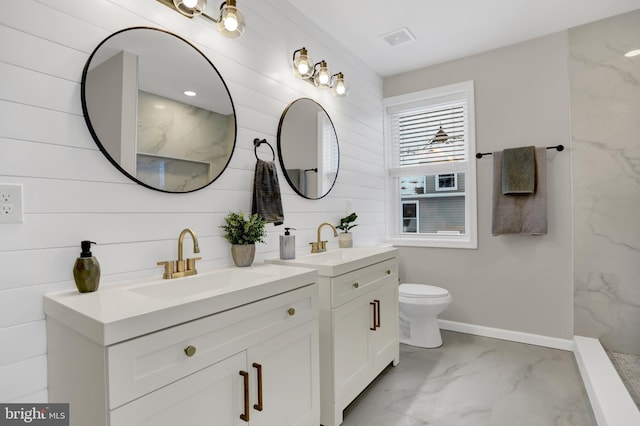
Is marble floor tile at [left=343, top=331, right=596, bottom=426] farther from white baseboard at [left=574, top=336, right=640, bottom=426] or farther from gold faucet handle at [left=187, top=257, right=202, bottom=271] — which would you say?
gold faucet handle at [left=187, top=257, right=202, bottom=271]

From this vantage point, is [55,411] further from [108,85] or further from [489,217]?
[489,217]

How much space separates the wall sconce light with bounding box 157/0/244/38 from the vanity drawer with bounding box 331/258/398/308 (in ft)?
4.38

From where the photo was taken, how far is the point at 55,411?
108 centimetres

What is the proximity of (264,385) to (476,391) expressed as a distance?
151cm

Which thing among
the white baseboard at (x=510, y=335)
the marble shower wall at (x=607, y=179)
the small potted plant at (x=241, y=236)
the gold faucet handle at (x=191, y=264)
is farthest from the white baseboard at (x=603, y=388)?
the gold faucet handle at (x=191, y=264)

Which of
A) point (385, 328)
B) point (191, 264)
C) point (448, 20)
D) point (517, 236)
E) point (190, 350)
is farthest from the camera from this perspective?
point (517, 236)

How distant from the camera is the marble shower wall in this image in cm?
248

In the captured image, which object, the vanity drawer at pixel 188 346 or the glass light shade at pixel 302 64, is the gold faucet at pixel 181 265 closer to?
the vanity drawer at pixel 188 346

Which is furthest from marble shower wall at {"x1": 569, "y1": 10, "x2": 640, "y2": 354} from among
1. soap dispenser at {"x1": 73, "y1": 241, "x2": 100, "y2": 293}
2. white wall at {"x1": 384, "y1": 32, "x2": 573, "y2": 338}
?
soap dispenser at {"x1": 73, "y1": 241, "x2": 100, "y2": 293}

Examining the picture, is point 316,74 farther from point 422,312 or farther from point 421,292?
point 422,312

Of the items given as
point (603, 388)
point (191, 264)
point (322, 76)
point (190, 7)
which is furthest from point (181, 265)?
point (603, 388)

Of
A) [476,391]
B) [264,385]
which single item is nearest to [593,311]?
[476,391]

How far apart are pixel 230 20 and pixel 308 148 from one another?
99cm

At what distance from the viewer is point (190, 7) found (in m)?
1.50
